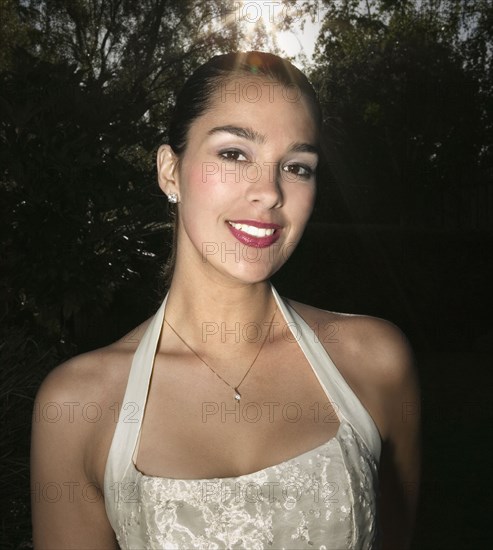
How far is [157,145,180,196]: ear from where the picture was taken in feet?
8.94

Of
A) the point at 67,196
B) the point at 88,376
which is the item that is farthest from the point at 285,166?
the point at 67,196

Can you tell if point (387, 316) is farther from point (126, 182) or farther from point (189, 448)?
point (189, 448)

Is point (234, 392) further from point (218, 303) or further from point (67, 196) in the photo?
point (67, 196)

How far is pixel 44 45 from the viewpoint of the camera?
17.3m

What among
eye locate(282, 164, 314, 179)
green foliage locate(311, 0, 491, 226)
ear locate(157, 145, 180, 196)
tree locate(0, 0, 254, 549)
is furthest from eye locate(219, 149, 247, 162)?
green foliage locate(311, 0, 491, 226)

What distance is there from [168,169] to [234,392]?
0.85 metres

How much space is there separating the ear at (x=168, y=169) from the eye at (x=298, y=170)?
1.53 ft

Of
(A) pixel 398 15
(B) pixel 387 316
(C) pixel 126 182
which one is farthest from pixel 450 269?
(A) pixel 398 15

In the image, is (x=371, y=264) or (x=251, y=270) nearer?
(x=251, y=270)

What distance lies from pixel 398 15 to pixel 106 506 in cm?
2512

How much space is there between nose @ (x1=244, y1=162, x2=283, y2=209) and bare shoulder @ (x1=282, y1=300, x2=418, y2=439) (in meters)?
0.57

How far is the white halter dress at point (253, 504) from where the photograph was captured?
2.24 metres

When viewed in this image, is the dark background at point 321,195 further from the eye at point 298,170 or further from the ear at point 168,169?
the eye at point 298,170

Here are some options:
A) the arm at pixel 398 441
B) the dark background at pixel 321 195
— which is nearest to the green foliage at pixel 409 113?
the dark background at pixel 321 195
